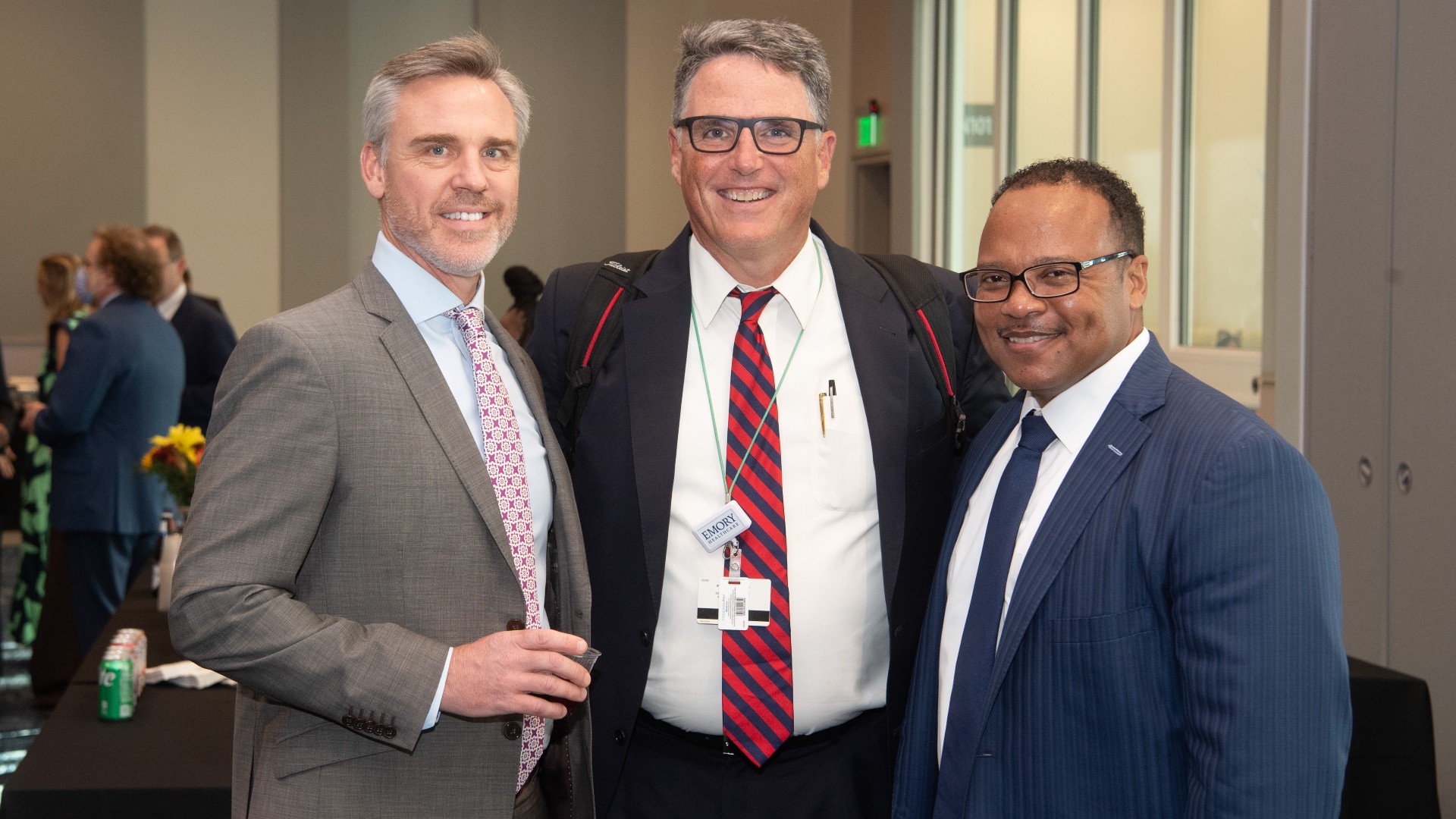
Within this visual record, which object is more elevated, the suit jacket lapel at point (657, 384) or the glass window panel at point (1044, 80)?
the glass window panel at point (1044, 80)

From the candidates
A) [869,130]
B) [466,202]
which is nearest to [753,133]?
[466,202]

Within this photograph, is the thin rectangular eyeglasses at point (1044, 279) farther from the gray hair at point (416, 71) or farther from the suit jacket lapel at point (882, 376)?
the gray hair at point (416, 71)

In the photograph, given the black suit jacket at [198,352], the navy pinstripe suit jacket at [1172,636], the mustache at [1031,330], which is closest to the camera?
the navy pinstripe suit jacket at [1172,636]

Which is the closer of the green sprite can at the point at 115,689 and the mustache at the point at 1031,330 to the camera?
the mustache at the point at 1031,330

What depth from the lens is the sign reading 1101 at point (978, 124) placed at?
740cm

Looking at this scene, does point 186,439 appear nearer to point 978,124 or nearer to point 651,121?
point 978,124

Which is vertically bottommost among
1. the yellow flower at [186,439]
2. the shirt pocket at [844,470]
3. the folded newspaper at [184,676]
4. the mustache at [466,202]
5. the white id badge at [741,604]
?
the folded newspaper at [184,676]

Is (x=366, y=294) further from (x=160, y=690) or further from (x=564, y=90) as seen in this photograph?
(x=564, y=90)

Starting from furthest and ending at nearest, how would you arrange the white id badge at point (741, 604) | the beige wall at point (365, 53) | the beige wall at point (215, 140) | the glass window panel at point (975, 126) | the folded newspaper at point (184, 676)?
the beige wall at point (365, 53)
the beige wall at point (215, 140)
the glass window panel at point (975, 126)
the folded newspaper at point (184, 676)
the white id badge at point (741, 604)

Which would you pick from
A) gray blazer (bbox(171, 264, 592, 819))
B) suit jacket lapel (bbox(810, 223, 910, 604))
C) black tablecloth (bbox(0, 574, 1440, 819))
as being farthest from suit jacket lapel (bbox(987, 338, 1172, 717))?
black tablecloth (bbox(0, 574, 1440, 819))

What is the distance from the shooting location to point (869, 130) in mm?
8648

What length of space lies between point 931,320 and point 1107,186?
56 cm

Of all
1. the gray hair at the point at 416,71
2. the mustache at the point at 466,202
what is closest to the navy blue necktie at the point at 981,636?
the mustache at the point at 466,202

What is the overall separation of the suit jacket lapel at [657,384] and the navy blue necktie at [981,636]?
1.78ft
